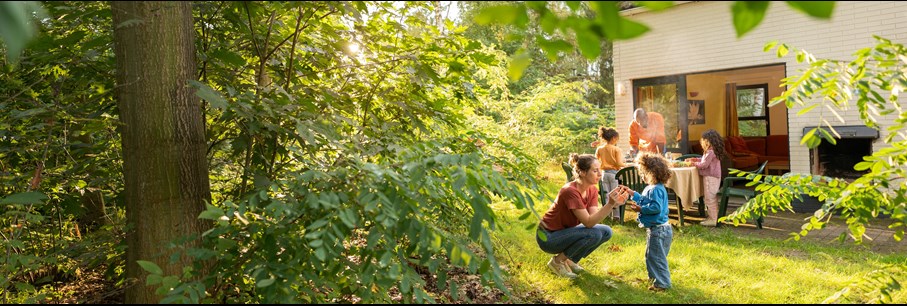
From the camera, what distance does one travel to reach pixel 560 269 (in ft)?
17.0

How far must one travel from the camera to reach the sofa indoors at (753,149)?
12.0 meters

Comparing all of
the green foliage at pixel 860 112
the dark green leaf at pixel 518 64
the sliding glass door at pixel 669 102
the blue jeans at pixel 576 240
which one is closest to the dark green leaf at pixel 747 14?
the dark green leaf at pixel 518 64

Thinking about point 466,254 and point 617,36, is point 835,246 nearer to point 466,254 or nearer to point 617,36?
point 466,254

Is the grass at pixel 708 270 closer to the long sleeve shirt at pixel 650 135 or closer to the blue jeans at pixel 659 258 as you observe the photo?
the blue jeans at pixel 659 258

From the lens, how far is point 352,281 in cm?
271

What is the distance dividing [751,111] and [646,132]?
198 inches

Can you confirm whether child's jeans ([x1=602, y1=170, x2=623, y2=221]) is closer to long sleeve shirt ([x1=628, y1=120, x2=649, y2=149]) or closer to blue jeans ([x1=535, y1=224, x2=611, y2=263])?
long sleeve shirt ([x1=628, y1=120, x2=649, y2=149])

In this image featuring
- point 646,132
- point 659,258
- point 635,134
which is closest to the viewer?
Answer: point 659,258

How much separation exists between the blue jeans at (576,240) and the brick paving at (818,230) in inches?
94.3

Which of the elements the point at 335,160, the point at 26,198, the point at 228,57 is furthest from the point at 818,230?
the point at 26,198

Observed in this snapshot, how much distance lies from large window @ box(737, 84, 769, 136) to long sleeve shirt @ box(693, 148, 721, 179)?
6456mm

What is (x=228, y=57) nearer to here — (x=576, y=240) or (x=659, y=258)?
(x=576, y=240)

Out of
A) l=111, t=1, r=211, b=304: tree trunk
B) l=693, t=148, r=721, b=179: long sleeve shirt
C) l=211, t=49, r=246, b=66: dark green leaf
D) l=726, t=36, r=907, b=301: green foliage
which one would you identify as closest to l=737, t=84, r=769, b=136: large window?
l=693, t=148, r=721, b=179: long sleeve shirt

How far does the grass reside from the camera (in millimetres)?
4562
